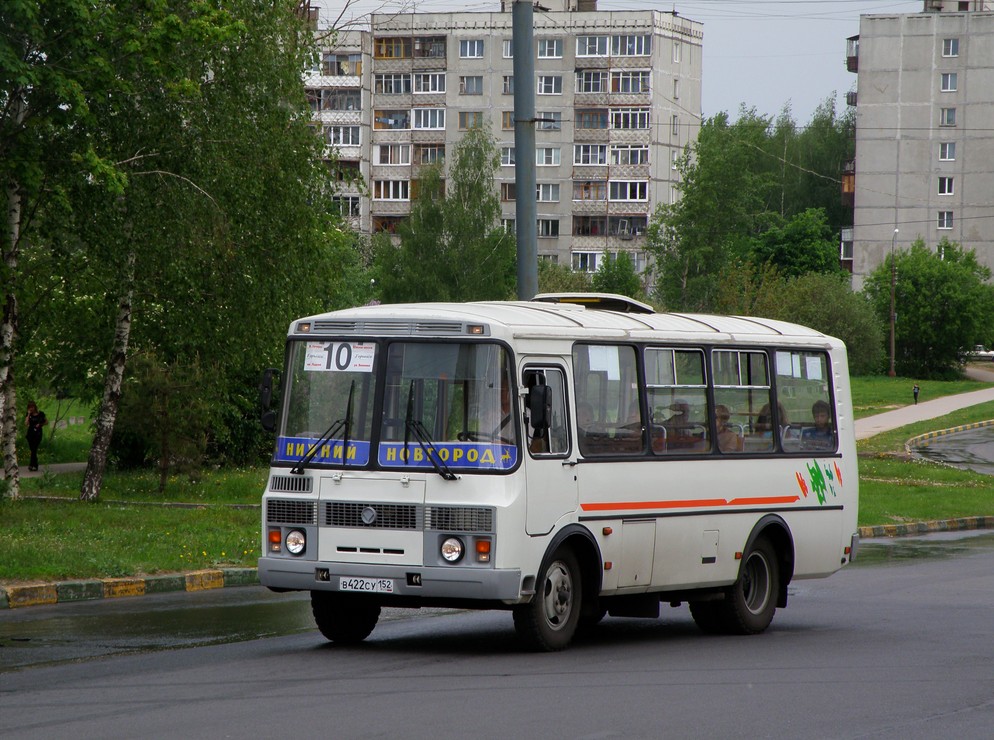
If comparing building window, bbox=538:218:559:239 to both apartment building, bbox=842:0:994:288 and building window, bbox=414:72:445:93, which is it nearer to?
building window, bbox=414:72:445:93

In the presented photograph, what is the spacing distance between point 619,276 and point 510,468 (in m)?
86.0

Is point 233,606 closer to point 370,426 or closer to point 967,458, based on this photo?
point 370,426

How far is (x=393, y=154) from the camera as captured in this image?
102 meters

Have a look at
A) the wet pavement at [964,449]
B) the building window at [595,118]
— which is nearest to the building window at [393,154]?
the building window at [595,118]

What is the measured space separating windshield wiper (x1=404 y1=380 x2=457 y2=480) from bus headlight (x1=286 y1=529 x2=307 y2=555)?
1077 millimetres

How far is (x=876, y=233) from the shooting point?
335ft

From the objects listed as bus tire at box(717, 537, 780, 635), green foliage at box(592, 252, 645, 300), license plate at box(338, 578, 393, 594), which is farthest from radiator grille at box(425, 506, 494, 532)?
green foliage at box(592, 252, 645, 300)

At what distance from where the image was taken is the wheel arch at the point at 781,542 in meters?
14.3

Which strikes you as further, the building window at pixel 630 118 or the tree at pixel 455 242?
the building window at pixel 630 118

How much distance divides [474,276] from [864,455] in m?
37.3

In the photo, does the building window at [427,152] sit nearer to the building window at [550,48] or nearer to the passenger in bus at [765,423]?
the building window at [550,48]

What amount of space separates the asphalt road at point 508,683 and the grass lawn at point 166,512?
7.63ft

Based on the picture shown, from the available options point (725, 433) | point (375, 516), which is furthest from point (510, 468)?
point (725, 433)

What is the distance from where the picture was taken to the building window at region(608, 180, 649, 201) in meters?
101
